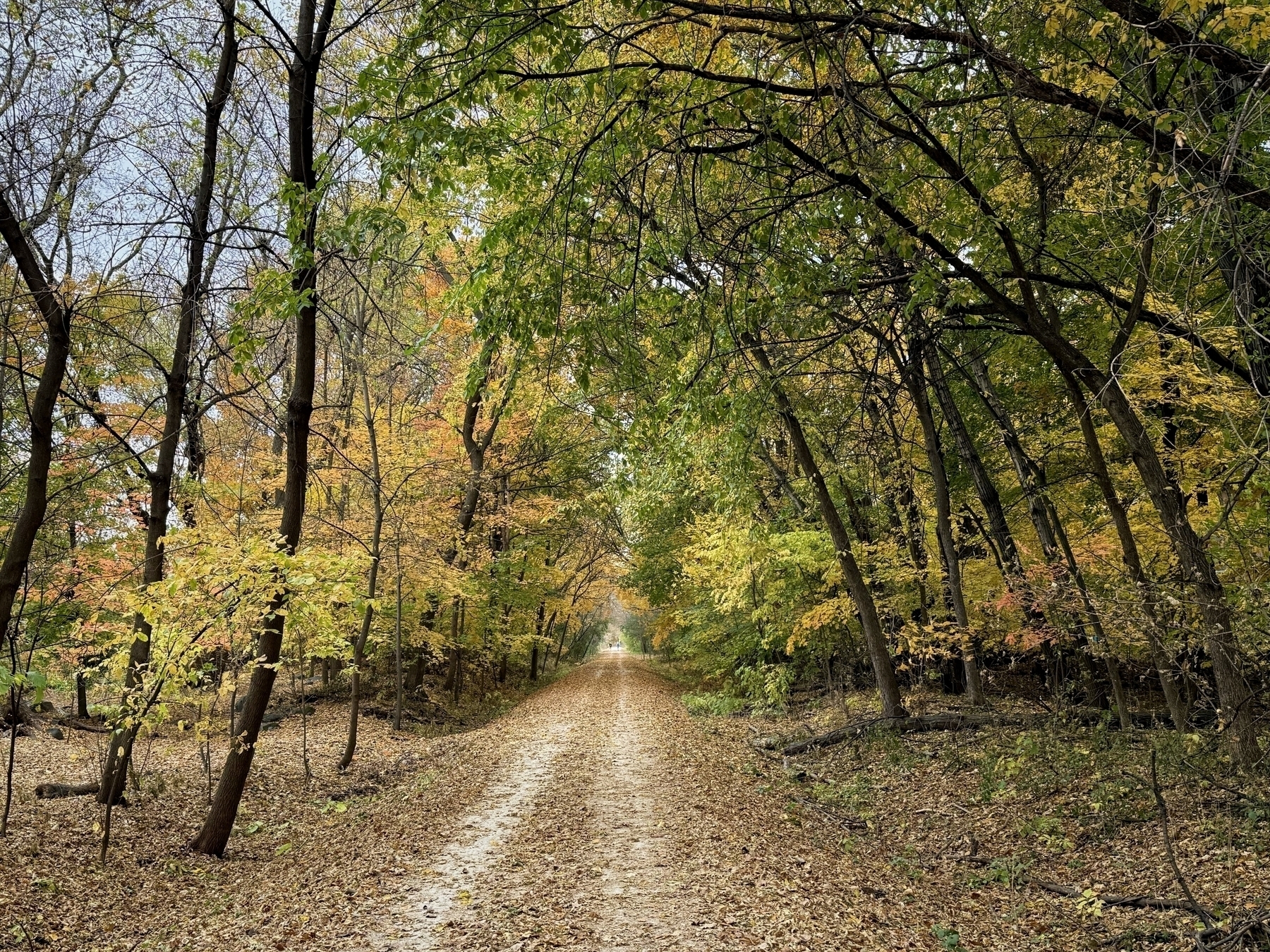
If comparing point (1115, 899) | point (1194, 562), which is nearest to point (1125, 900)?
point (1115, 899)

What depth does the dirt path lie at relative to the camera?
521 cm

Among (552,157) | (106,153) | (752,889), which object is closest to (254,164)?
(106,153)

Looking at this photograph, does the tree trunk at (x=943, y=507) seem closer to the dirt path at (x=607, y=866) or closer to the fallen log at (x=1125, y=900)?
the dirt path at (x=607, y=866)

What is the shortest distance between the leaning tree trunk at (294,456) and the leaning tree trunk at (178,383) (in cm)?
68

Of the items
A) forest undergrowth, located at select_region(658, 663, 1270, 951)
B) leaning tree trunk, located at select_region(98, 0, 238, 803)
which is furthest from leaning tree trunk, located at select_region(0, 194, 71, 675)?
forest undergrowth, located at select_region(658, 663, 1270, 951)

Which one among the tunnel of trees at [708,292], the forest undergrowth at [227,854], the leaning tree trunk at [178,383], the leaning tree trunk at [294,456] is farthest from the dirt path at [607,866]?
the leaning tree trunk at [178,383]

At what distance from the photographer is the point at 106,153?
6.77 m

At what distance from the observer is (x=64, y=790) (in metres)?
9.59

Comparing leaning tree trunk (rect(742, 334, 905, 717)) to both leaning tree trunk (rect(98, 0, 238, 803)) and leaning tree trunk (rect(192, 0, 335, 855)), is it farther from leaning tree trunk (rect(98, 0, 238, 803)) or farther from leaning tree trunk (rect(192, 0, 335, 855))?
leaning tree trunk (rect(98, 0, 238, 803))

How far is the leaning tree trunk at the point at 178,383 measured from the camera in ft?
24.0

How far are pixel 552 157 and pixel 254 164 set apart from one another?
4.38m

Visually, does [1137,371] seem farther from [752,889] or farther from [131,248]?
[131,248]

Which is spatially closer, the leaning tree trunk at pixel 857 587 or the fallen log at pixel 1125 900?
the fallen log at pixel 1125 900

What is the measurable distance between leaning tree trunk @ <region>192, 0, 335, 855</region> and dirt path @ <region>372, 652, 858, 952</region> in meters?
2.46
